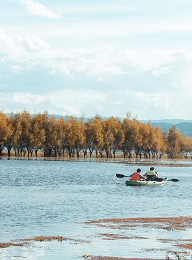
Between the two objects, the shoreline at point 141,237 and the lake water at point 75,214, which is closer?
the shoreline at point 141,237

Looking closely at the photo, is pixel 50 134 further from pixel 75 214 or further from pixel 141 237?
pixel 141 237

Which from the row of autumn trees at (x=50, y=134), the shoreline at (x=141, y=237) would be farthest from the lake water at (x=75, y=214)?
the row of autumn trees at (x=50, y=134)

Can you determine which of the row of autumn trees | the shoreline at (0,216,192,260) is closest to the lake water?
the shoreline at (0,216,192,260)

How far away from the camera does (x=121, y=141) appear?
637 ft

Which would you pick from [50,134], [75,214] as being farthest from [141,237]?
[50,134]

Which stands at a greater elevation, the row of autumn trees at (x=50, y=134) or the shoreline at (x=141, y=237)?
the row of autumn trees at (x=50, y=134)

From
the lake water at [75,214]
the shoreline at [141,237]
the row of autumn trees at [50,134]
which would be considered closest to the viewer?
the shoreline at [141,237]

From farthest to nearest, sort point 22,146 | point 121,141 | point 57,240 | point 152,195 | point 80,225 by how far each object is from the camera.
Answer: point 121,141, point 22,146, point 152,195, point 80,225, point 57,240

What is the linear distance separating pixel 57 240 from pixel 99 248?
2820 millimetres

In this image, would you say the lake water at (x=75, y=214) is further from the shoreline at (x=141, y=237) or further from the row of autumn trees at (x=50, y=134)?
the row of autumn trees at (x=50, y=134)

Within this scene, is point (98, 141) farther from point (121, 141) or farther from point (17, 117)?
point (17, 117)

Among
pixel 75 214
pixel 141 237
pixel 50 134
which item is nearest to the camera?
pixel 141 237

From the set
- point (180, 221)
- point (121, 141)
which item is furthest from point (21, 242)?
point (121, 141)

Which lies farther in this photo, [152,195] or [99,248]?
[152,195]
